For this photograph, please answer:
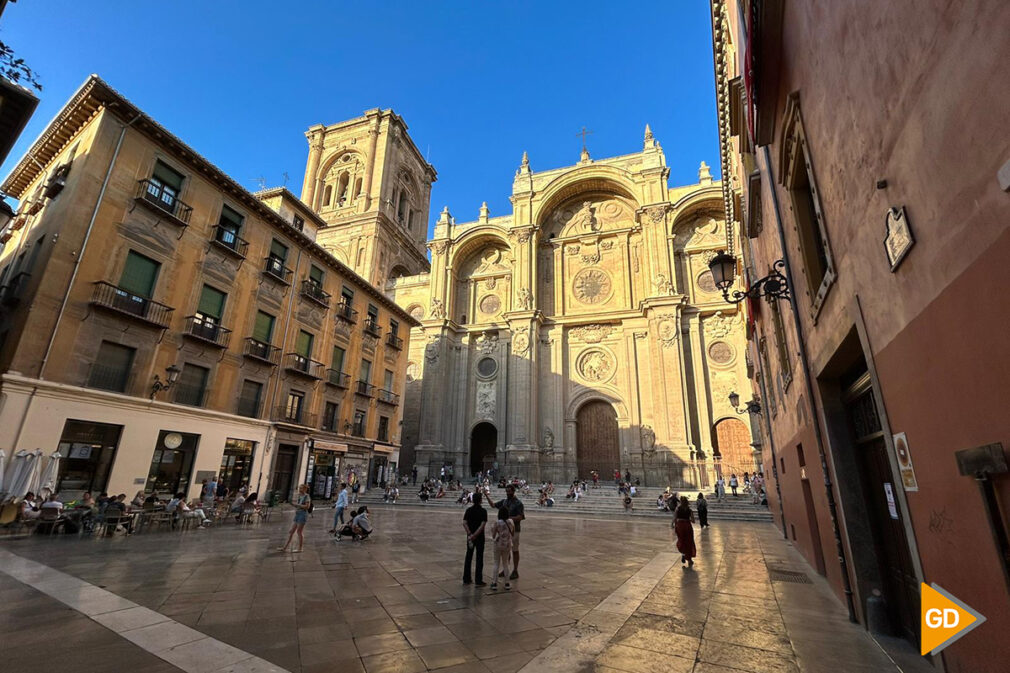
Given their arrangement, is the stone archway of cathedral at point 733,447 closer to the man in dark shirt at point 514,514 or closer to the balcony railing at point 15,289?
the man in dark shirt at point 514,514

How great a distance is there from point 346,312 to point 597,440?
59.0ft

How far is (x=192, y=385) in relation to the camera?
15.4 metres

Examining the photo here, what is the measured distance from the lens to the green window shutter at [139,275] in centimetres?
1388

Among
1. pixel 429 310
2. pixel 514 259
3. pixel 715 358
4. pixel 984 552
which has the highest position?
pixel 514 259

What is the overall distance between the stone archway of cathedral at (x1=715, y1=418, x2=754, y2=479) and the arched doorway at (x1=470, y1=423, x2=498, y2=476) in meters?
14.7

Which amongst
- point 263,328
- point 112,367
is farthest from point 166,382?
point 263,328

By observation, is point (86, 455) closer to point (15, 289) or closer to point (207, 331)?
point (207, 331)

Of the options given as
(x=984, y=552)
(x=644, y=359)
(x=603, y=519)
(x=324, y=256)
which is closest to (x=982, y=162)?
(x=984, y=552)

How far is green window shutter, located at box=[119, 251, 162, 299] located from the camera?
1388 cm

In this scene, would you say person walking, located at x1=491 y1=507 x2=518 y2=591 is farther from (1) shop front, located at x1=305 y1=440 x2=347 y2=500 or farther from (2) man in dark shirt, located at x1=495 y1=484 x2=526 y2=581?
(1) shop front, located at x1=305 y1=440 x2=347 y2=500

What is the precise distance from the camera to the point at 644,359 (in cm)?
2991

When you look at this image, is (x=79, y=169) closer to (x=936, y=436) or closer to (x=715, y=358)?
(x=936, y=436)

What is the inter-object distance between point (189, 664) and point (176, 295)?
48.6 ft

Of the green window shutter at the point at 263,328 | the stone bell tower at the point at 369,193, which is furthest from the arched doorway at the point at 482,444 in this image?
the green window shutter at the point at 263,328
